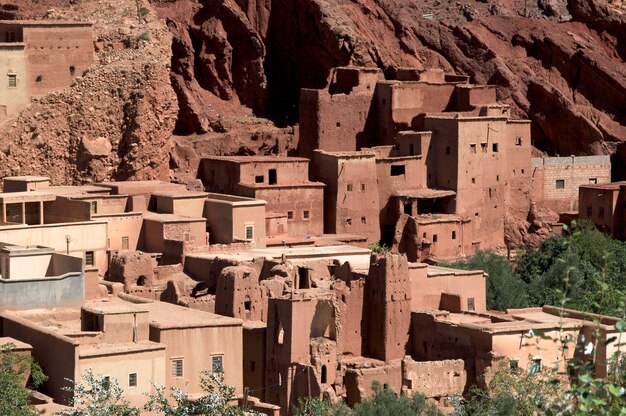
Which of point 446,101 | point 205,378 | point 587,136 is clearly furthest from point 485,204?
point 205,378

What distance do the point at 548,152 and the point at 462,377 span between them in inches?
1004

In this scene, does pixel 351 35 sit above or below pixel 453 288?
above

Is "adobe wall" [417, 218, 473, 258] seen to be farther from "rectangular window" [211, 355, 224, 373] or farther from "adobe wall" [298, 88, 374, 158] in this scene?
"rectangular window" [211, 355, 224, 373]

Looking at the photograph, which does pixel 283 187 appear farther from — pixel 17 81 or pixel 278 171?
pixel 17 81

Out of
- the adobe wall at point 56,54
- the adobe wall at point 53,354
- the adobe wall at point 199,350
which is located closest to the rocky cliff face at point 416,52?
the adobe wall at point 56,54

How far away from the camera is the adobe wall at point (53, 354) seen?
39844 millimetres

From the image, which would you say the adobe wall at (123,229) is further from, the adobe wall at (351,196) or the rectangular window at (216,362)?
the rectangular window at (216,362)

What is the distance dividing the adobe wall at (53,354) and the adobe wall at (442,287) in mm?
10401

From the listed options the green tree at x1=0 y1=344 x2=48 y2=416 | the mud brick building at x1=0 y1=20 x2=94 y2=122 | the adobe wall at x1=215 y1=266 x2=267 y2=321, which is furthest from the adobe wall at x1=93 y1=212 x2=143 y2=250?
the green tree at x1=0 y1=344 x2=48 y2=416

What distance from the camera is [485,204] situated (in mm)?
63094

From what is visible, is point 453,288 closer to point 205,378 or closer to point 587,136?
point 205,378

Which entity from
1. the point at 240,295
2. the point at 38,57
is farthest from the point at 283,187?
the point at 240,295

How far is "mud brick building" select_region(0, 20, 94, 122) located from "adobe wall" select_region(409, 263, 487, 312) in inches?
525

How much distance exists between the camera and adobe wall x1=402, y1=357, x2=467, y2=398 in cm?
4481
